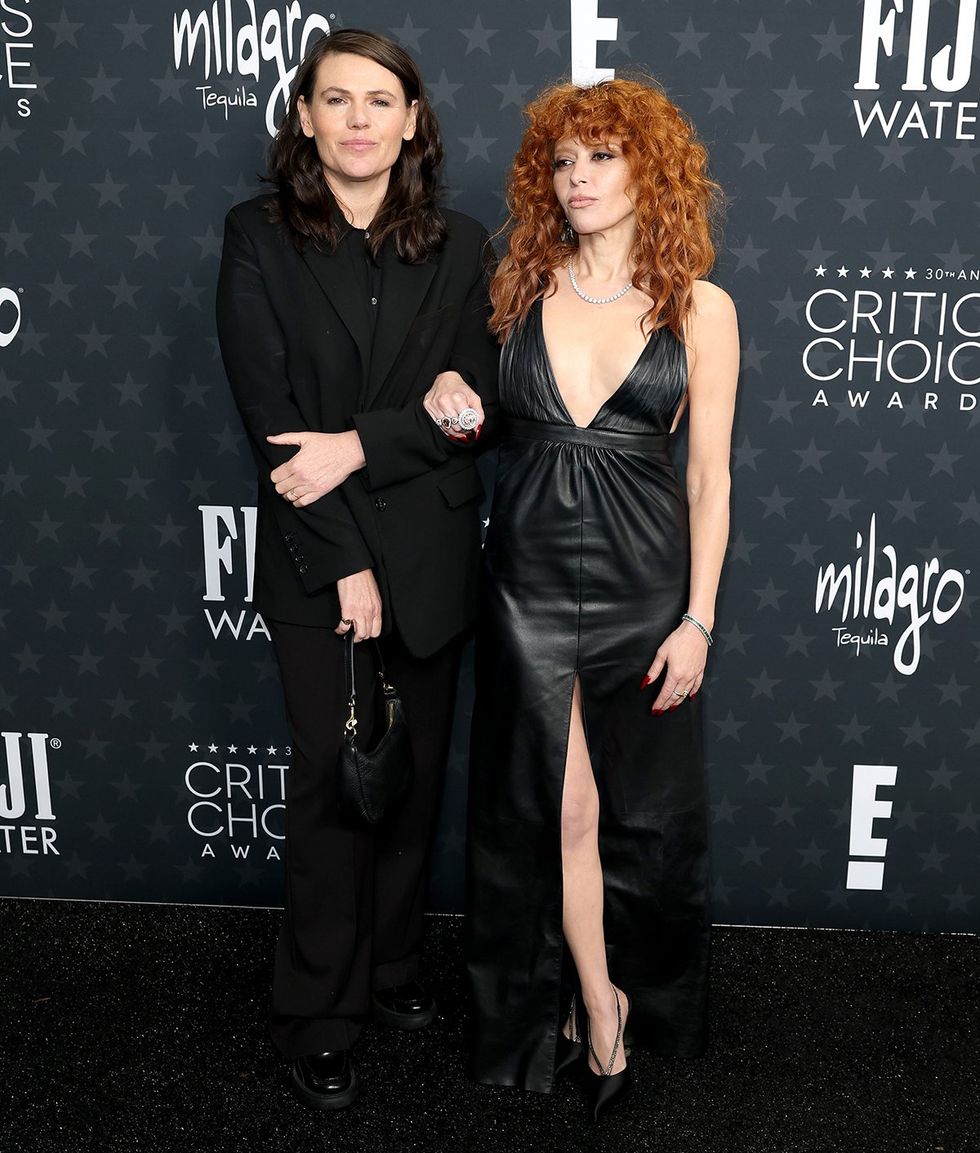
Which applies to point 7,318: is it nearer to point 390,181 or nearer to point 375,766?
point 390,181

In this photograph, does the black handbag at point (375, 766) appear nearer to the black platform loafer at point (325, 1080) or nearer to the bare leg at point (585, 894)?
the bare leg at point (585, 894)

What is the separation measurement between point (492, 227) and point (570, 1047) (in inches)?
68.5

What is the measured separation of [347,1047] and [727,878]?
41.7 inches

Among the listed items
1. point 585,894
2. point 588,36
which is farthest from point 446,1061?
point 588,36

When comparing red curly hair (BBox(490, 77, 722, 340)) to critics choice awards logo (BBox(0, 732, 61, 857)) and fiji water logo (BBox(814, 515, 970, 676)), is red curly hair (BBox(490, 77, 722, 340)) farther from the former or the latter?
critics choice awards logo (BBox(0, 732, 61, 857))

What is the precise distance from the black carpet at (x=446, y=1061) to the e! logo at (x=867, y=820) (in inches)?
5.8

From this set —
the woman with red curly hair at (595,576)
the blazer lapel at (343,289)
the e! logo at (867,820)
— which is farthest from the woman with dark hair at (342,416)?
the e! logo at (867,820)

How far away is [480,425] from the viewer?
7.02 feet

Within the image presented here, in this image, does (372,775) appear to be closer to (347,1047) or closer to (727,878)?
(347,1047)

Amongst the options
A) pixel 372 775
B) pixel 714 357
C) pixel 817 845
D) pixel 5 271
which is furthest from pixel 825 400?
pixel 5 271

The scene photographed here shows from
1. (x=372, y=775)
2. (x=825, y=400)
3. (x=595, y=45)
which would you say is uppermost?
(x=595, y=45)

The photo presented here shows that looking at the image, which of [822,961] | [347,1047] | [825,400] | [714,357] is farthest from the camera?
[822,961]

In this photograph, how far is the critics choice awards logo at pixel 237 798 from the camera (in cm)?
292

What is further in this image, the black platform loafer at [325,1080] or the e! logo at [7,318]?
the e! logo at [7,318]
